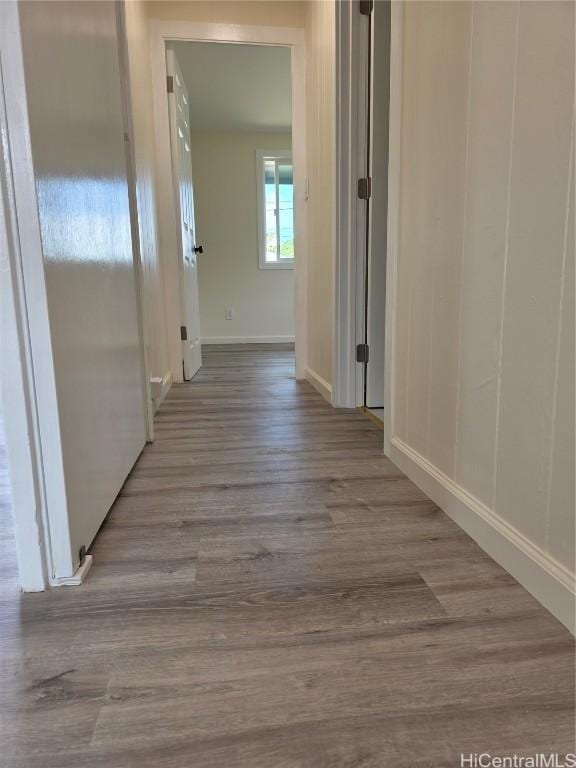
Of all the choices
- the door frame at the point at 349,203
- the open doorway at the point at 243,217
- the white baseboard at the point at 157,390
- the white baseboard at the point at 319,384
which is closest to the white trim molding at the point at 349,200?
the door frame at the point at 349,203

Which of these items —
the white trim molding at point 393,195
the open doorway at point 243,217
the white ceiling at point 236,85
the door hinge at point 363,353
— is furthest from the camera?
the open doorway at point 243,217

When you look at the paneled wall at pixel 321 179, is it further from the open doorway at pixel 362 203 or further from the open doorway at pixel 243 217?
the open doorway at pixel 243 217

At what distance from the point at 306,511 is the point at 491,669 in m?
0.63

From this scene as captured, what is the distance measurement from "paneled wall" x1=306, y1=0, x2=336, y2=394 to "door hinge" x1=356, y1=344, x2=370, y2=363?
0.20m

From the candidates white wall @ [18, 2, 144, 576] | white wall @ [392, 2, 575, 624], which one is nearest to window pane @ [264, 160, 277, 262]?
white wall @ [18, 2, 144, 576]

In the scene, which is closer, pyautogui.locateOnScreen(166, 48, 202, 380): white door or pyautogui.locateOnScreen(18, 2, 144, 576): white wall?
pyautogui.locateOnScreen(18, 2, 144, 576): white wall

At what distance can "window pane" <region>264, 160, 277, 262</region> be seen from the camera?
214 inches

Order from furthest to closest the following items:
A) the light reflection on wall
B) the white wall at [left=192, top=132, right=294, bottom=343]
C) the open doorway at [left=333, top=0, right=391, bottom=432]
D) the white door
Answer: the white wall at [left=192, top=132, right=294, bottom=343] → the white door → the open doorway at [left=333, top=0, right=391, bottom=432] → the light reflection on wall

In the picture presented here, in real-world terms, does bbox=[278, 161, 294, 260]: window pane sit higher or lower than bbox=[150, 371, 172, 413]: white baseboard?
higher

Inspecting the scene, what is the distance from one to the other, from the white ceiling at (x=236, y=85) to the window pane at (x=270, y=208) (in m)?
0.41

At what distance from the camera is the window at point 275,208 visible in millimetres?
5402

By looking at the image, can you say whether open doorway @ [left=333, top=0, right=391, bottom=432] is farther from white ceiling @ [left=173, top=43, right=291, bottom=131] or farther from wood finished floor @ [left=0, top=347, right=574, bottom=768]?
white ceiling @ [left=173, top=43, right=291, bottom=131]

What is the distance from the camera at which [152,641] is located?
0.81 meters

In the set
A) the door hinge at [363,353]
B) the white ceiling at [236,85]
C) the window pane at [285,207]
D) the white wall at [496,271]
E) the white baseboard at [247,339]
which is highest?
the white ceiling at [236,85]
